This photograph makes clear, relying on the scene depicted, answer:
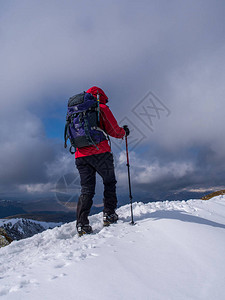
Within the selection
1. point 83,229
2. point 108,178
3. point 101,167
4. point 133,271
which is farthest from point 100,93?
point 133,271

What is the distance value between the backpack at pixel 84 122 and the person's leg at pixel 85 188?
531 mm

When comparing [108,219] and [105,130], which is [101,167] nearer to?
[105,130]

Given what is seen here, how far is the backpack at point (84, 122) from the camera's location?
442cm

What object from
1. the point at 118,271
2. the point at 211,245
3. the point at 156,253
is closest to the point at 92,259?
the point at 118,271

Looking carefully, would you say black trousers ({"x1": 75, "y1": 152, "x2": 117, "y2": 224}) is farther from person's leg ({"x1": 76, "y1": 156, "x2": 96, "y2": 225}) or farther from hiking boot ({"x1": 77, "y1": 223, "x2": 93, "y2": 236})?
hiking boot ({"x1": 77, "y1": 223, "x2": 93, "y2": 236})

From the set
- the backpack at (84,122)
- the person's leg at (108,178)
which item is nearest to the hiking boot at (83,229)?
the person's leg at (108,178)

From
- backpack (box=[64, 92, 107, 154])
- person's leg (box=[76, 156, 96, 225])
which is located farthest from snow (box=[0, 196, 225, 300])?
backpack (box=[64, 92, 107, 154])

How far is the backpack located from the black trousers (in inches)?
18.1

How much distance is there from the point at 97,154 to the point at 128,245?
2436 millimetres

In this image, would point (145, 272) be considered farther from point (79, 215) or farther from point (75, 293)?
point (79, 215)

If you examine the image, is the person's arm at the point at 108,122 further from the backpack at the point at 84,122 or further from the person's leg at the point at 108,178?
the person's leg at the point at 108,178

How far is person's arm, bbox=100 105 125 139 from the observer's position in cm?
462

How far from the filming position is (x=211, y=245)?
2562 mm

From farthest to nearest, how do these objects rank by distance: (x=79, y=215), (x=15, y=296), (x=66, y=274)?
(x=79, y=215) < (x=66, y=274) < (x=15, y=296)
